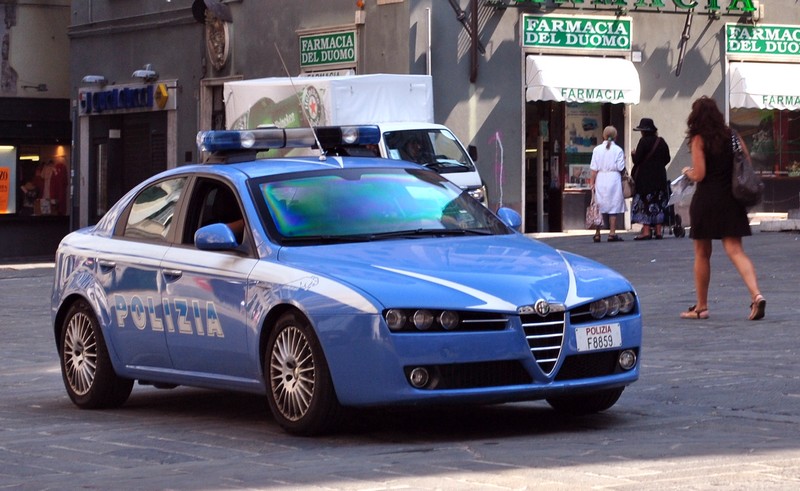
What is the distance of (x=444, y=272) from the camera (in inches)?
319

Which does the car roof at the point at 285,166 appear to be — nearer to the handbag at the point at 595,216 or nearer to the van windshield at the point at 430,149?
the van windshield at the point at 430,149

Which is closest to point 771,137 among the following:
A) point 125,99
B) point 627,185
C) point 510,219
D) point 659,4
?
point 659,4

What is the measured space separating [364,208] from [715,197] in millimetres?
5568

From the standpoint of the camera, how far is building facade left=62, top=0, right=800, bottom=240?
3170 cm

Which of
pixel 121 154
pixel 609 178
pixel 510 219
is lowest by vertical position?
pixel 510 219

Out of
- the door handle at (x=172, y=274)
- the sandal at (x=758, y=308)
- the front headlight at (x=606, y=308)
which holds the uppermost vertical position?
the door handle at (x=172, y=274)

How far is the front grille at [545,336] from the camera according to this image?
26.2 feet

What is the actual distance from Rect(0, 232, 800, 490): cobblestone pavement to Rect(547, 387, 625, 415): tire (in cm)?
6

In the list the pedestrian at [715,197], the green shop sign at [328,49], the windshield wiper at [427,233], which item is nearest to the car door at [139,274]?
the windshield wiper at [427,233]

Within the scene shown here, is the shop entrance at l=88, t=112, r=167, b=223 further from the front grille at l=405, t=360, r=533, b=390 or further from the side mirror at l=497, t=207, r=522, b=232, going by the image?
the front grille at l=405, t=360, r=533, b=390

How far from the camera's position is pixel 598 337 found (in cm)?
826

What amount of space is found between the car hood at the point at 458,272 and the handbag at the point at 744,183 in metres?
5.16

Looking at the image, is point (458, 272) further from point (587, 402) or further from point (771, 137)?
point (771, 137)

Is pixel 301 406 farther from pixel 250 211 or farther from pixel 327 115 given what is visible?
pixel 327 115
